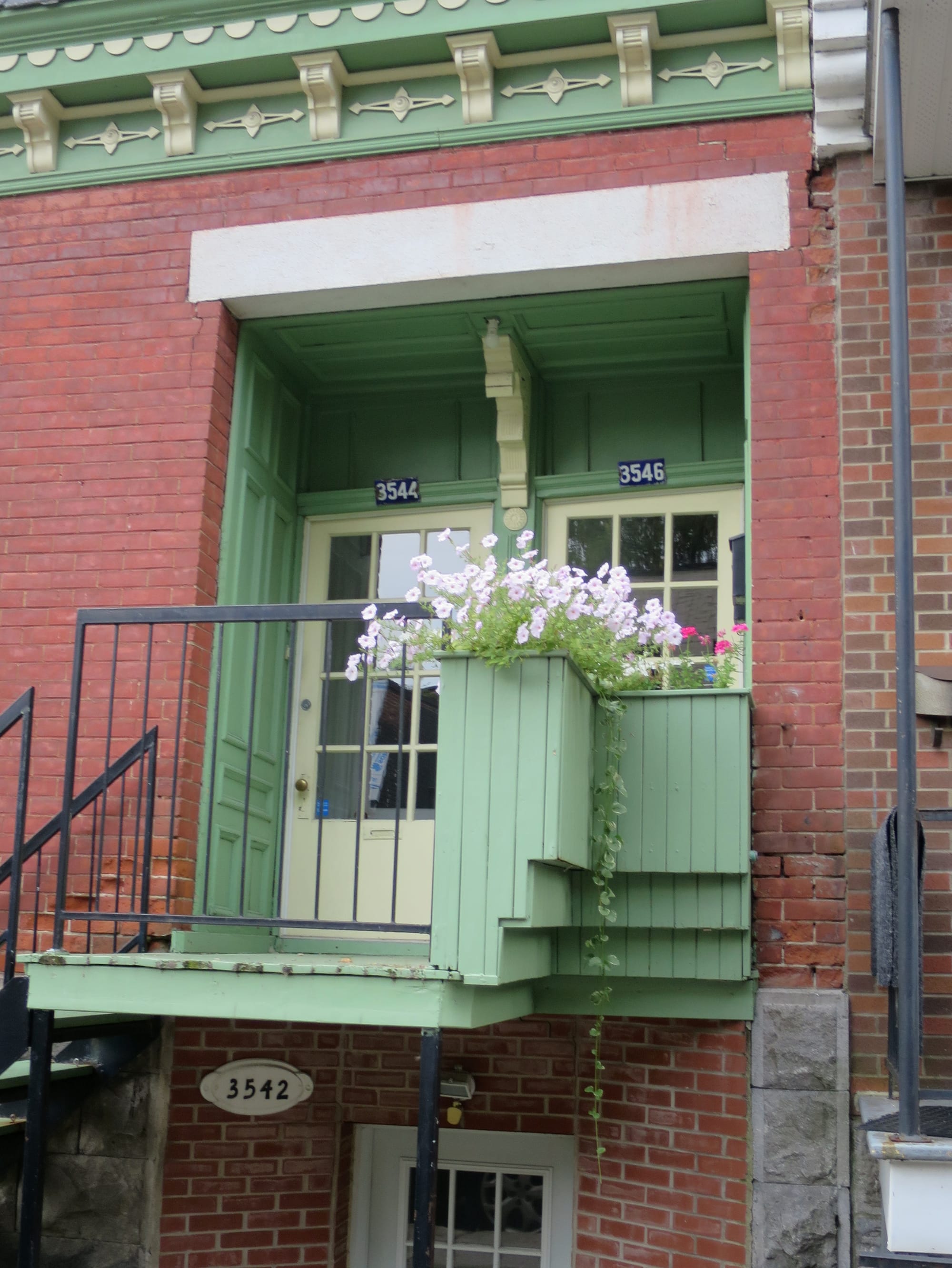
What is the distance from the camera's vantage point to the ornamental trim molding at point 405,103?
5.72m

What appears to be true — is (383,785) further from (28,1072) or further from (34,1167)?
(34,1167)

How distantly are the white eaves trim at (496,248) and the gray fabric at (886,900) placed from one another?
2584mm

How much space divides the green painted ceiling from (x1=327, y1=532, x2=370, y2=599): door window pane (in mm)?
788

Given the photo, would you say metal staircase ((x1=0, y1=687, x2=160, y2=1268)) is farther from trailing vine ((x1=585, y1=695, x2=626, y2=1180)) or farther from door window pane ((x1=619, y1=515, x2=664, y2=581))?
door window pane ((x1=619, y1=515, x2=664, y2=581))

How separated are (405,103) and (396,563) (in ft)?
7.05

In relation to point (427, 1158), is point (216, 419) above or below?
above

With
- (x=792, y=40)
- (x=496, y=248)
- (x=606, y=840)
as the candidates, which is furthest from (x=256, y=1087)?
(x=792, y=40)

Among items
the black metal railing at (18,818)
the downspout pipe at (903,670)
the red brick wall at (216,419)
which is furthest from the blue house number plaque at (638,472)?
the black metal railing at (18,818)

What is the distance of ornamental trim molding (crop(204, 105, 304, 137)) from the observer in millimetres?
5875

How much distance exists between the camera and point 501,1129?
530 cm

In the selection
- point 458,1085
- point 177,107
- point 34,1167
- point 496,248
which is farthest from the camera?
point 177,107

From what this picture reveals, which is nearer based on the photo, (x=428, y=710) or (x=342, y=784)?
(x=342, y=784)

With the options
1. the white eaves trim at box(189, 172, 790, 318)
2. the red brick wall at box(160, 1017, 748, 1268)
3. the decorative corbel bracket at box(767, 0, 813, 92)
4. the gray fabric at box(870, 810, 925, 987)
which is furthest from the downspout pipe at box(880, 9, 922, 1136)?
the decorative corbel bracket at box(767, 0, 813, 92)

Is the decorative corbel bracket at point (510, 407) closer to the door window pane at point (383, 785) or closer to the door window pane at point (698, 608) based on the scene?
the door window pane at point (698, 608)
